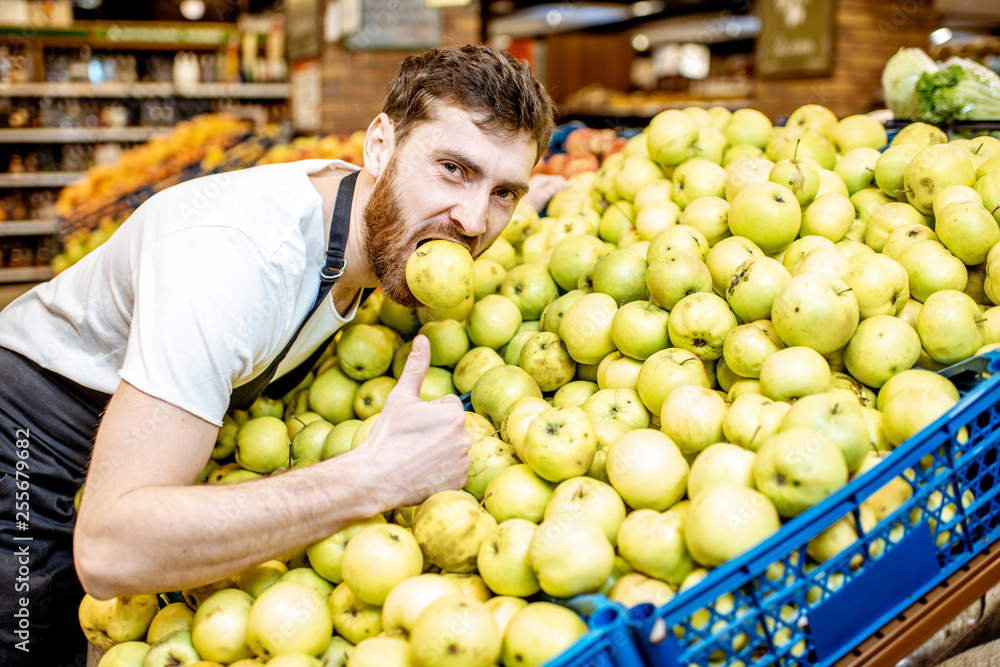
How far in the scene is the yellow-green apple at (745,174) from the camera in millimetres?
2104

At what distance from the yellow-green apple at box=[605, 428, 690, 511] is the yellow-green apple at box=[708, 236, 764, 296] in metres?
0.62

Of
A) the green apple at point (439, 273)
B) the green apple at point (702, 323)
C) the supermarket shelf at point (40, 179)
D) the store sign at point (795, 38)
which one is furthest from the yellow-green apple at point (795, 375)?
the supermarket shelf at point (40, 179)

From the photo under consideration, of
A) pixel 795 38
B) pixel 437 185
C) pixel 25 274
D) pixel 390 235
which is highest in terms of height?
pixel 795 38

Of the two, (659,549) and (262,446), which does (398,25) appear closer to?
(262,446)

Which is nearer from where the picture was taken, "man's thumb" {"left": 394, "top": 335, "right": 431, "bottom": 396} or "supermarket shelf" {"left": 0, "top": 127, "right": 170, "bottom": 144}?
"man's thumb" {"left": 394, "top": 335, "right": 431, "bottom": 396}

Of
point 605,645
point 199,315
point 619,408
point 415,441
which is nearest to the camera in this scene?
point 605,645

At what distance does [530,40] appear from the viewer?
42.8 feet

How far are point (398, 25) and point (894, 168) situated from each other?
4778 millimetres

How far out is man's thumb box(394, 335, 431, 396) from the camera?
1443 mm

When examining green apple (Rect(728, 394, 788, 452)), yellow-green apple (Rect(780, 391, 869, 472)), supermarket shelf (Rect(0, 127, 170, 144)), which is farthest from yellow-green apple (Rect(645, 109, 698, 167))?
supermarket shelf (Rect(0, 127, 170, 144))

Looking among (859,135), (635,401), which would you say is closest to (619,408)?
(635,401)

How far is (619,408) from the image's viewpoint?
1689 millimetres

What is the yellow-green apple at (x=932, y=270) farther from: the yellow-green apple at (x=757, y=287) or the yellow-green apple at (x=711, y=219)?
the yellow-green apple at (x=711, y=219)

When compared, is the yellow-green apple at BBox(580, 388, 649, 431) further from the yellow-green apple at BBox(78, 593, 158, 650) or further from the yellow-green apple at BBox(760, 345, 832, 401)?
the yellow-green apple at BBox(78, 593, 158, 650)
